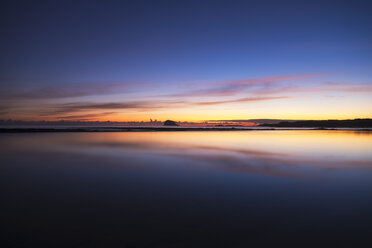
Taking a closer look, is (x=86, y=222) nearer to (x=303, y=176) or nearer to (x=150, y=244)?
(x=150, y=244)

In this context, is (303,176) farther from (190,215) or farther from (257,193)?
(190,215)

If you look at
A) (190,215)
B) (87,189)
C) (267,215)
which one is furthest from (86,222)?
(267,215)

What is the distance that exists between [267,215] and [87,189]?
497 centimetres

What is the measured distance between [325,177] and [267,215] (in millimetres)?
5169

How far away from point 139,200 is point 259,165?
7.19m

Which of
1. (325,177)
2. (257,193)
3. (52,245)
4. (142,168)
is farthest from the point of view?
(142,168)

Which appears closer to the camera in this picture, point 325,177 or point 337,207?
point 337,207

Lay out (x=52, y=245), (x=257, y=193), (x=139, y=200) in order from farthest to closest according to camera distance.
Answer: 1. (x=257, y=193)
2. (x=139, y=200)
3. (x=52, y=245)

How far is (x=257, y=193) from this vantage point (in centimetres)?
651

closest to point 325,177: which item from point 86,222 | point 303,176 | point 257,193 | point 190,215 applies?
Result: point 303,176

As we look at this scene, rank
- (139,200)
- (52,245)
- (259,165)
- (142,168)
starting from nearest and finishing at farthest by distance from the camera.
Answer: (52,245) < (139,200) < (142,168) < (259,165)

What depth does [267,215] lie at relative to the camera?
189 inches

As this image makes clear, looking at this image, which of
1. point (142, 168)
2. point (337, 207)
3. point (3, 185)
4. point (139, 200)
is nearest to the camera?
point (337, 207)

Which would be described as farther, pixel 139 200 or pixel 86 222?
pixel 139 200
